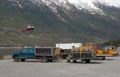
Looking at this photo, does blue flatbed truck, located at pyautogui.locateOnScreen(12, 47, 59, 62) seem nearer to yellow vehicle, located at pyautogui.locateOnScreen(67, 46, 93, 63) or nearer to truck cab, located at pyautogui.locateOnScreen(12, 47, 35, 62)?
truck cab, located at pyautogui.locateOnScreen(12, 47, 35, 62)

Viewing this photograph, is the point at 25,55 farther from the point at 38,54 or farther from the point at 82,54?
A: the point at 82,54

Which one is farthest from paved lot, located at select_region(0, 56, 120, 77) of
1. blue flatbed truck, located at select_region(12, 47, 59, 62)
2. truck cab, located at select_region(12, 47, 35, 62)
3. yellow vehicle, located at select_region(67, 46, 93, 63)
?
truck cab, located at select_region(12, 47, 35, 62)

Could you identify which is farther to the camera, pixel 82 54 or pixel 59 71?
pixel 82 54

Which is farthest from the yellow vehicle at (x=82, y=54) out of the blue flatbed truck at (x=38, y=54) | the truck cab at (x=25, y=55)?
the truck cab at (x=25, y=55)

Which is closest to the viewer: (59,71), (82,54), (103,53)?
(59,71)

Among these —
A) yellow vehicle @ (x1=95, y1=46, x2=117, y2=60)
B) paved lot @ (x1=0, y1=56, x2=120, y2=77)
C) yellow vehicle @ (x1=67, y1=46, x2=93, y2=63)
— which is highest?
yellow vehicle @ (x1=95, y1=46, x2=117, y2=60)

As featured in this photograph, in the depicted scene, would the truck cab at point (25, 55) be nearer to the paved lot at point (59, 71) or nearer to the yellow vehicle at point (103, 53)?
the yellow vehicle at point (103, 53)

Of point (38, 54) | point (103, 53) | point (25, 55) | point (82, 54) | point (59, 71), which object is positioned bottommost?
point (59, 71)

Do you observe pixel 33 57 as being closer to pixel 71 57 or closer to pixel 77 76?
pixel 71 57

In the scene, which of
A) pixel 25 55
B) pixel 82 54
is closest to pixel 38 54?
pixel 25 55

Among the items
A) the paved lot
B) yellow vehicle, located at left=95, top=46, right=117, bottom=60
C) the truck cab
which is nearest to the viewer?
the paved lot

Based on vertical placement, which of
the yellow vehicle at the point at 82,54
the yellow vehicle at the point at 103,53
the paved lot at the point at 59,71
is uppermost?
the yellow vehicle at the point at 103,53

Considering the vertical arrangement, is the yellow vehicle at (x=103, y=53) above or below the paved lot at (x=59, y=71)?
above

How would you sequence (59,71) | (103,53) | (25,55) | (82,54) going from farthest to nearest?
(103,53)
(25,55)
(82,54)
(59,71)
